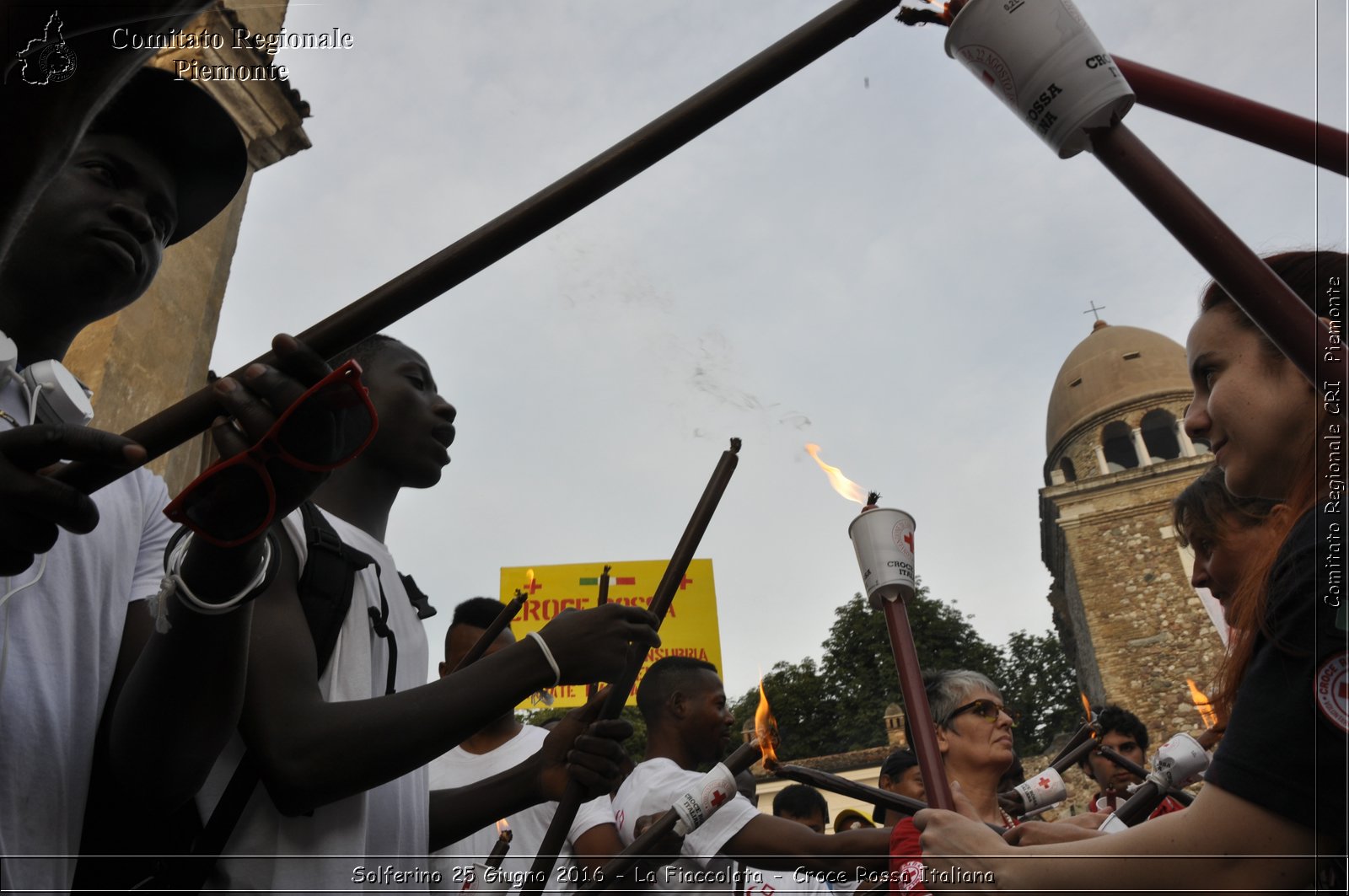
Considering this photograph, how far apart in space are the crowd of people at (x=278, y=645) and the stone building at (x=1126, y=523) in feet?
62.2

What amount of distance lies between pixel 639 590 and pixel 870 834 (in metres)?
11.2

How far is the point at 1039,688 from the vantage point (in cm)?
4366

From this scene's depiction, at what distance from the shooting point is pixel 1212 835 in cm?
149

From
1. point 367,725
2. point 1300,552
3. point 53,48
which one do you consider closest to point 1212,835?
point 1300,552

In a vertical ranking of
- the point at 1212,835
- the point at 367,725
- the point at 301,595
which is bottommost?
the point at 1212,835

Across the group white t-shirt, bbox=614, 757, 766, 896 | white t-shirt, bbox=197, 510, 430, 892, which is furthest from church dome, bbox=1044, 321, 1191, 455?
white t-shirt, bbox=197, 510, 430, 892

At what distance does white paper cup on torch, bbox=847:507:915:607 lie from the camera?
74.7 inches

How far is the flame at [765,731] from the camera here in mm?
3139

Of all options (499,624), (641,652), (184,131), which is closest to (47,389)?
(184,131)

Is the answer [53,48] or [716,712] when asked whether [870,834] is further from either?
[53,48]

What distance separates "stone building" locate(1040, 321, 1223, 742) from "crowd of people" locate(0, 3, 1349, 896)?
18.9 metres

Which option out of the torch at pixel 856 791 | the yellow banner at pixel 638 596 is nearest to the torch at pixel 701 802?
the torch at pixel 856 791

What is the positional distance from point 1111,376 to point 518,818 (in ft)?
103

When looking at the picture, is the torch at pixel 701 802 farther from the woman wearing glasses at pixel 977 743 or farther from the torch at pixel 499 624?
the woman wearing glasses at pixel 977 743
